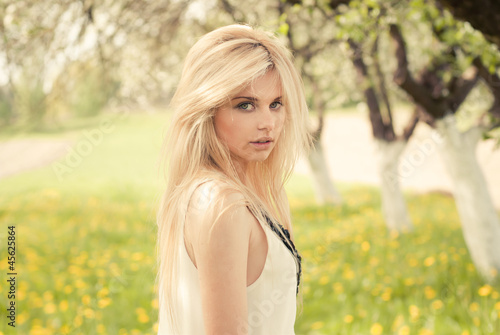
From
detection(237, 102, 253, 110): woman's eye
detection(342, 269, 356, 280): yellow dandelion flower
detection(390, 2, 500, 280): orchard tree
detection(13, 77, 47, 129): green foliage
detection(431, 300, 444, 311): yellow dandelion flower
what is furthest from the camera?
detection(13, 77, 47, 129): green foliage

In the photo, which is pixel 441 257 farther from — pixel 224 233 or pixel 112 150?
pixel 112 150

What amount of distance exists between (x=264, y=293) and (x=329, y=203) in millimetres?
8978

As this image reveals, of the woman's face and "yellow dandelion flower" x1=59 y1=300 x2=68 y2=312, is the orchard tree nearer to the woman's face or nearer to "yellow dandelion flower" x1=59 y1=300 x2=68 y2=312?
Result: the woman's face

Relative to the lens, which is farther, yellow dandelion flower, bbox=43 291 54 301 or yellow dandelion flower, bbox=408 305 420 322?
yellow dandelion flower, bbox=43 291 54 301

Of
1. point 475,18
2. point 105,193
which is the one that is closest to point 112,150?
point 105,193

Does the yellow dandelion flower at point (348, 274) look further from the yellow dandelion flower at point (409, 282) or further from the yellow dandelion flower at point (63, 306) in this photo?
the yellow dandelion flower at point (63, 306)

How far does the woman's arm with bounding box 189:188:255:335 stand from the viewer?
3.87ft

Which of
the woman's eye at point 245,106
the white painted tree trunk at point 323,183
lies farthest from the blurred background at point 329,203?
the woman's eye at point 245,106

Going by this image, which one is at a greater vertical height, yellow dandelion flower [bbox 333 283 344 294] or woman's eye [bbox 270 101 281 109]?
woman's eye [bbox 270 101 281 109]

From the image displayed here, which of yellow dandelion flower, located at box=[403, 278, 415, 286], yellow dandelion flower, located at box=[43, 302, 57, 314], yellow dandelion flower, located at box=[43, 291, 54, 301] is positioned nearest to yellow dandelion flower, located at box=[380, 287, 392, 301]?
yellow dandelion flower, located at box=[403, 278, 415, 286]

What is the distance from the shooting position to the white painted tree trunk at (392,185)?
7000 mm

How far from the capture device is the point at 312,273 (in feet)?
17.4

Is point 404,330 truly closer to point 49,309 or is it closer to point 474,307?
point 474,307

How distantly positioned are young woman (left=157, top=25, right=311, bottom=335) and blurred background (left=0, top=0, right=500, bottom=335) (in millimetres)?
421
